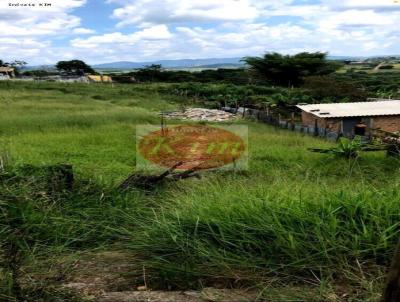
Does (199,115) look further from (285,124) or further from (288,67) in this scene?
(288,67)

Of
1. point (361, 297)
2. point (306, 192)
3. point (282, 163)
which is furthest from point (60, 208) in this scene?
point (282, 163)

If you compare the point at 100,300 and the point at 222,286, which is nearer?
the point at 100,300

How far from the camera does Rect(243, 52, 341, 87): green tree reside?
54.2 meters

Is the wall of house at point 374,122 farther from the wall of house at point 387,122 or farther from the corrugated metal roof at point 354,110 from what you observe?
the corrugated metal roof at point 354,110

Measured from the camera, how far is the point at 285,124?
2353 cm

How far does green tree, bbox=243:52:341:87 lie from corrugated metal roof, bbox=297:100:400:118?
2913 cm

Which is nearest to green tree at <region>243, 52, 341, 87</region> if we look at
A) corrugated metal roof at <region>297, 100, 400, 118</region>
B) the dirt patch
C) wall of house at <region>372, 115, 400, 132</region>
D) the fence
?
the fence

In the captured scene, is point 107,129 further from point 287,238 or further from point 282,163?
point 287,238

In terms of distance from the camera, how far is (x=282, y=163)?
1071cm

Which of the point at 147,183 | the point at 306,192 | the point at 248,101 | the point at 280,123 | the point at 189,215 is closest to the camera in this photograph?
the point at 189,215

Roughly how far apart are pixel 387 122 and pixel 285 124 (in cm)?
490

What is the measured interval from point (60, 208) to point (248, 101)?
3235 centimetres

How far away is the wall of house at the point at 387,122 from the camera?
910 inches

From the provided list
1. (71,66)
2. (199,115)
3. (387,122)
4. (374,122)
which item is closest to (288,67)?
(199,115)
